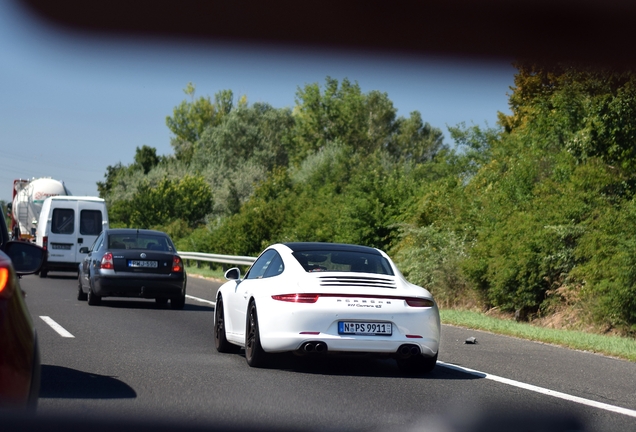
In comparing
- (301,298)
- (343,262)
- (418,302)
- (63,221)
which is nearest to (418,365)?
(418,302)

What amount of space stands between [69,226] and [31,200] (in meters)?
17.6

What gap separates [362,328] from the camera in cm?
924

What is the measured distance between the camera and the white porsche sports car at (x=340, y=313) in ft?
30.3

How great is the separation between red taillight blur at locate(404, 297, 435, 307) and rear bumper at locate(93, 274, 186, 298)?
32.4 feet

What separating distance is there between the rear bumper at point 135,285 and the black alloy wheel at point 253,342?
8.62 meters

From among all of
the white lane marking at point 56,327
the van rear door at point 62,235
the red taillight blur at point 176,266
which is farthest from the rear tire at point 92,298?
the van rear door at point 62,235

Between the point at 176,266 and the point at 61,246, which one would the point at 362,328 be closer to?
the point at 176,266

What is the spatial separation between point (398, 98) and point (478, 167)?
3234 cm

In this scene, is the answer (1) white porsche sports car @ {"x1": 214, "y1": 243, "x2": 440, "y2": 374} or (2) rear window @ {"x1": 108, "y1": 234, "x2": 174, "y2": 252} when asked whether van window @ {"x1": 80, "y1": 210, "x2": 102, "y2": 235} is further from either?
(1) white porsche sports car @ {"x1": 214, "y1": 243, "x2": 440, "y2": 374}

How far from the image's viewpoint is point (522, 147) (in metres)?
26.1

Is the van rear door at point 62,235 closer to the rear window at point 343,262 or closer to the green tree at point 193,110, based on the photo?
the rear window at point 343,262

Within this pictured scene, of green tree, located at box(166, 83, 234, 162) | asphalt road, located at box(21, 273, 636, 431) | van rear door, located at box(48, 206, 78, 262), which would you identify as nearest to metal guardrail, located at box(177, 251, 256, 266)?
van rear door, located at box(48, 206, 78, 262)

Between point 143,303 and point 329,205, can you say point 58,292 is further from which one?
point 329,205

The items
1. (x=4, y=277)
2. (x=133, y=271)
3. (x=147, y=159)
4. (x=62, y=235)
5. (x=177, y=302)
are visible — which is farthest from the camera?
(x=147, y=159)
